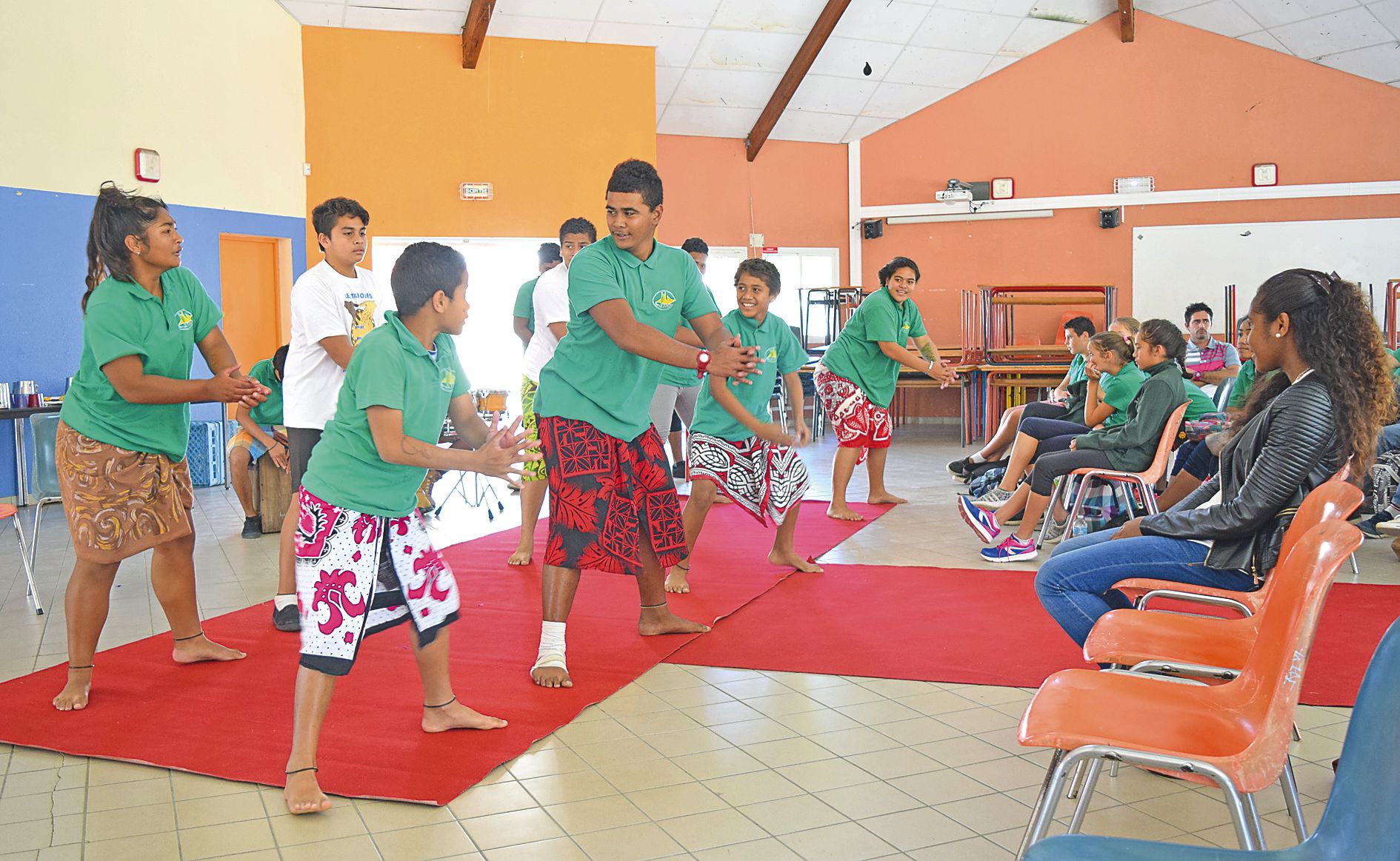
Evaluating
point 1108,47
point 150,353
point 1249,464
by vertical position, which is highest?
point 1108,47

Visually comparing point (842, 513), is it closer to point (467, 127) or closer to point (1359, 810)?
point (1359, 810)

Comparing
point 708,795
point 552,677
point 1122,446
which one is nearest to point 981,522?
point 1122,446

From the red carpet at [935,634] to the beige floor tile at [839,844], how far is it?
3.86 feet

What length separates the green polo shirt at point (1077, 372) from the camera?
7177mm

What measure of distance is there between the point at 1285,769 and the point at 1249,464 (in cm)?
90

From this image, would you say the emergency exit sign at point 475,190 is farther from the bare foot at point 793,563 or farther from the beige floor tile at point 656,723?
the beige floor tile at point 656,723

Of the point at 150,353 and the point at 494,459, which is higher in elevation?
the point at 150,353

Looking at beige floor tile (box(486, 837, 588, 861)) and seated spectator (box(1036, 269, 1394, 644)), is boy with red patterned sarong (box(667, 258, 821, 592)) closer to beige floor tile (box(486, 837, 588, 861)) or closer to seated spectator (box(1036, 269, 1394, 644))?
seated spectator (box(1036, 269, 1394, 644))

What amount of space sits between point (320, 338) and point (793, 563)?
2361mm

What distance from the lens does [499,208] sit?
10609 millimetres

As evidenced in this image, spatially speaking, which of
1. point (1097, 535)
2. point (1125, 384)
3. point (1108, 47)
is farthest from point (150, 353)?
point (1108, 47)

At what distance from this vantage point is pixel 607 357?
3654 mm

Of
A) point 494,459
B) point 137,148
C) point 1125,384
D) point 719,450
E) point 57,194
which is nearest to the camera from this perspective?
point 494,459

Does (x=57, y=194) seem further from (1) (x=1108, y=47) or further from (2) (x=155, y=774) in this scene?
(1) (x=1108, y=47)
